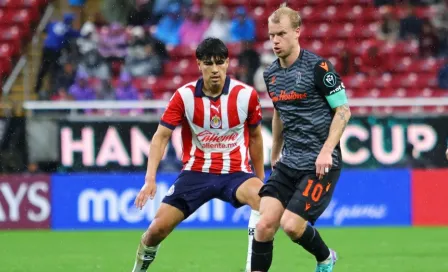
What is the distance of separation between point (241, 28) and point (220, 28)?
42cm

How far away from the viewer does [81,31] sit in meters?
17.6

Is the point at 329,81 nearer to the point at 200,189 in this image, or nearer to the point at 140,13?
the point at 200,189

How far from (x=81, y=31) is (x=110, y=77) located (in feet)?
3.99

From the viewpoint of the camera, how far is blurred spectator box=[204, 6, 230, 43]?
58.6 feet

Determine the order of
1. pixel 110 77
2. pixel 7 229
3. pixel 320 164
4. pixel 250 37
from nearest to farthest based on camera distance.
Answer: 1. pixel 320 164
2. pixel 7 229
3. pixel 110 77
4. pixel 250 37

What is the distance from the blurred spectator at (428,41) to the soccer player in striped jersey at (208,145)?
35.4 ft

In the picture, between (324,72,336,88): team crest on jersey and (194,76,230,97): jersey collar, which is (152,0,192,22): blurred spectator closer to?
(194,76,230,97): jersey collar

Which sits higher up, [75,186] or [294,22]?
[294,22]

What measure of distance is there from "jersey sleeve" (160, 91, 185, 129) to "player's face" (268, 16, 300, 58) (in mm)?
1065

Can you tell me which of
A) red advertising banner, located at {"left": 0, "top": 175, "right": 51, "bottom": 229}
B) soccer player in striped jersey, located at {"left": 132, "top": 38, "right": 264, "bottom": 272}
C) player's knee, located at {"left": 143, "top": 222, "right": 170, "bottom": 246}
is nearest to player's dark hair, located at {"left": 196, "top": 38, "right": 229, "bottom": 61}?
soccer player in striped jersey, located at {"left": 132, "top": 38, "right": 264, "bottom": 272}

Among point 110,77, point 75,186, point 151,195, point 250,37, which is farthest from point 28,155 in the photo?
point 151,195

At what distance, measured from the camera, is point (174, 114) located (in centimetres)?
776

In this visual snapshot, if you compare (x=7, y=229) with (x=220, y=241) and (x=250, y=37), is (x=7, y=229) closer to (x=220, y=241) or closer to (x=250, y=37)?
(x=220, y=241)

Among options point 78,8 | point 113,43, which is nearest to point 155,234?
point 113,43
